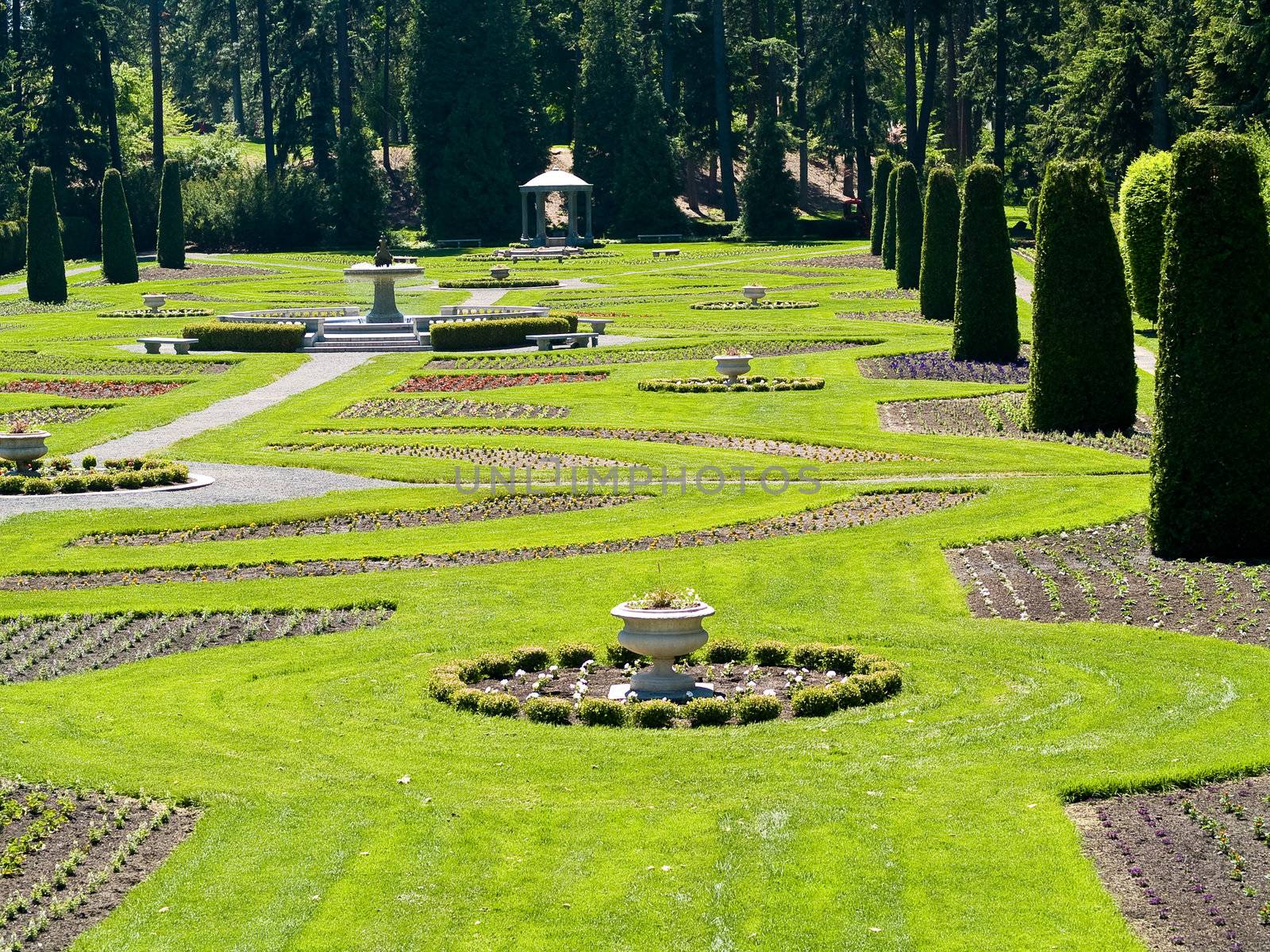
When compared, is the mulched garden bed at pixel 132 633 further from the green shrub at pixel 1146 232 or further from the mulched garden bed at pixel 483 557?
the green shrub at pixel 1146 232

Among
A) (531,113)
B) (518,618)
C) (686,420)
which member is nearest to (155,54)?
(531,113)

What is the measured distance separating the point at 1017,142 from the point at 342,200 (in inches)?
1411

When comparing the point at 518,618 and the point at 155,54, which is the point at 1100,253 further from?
the point at 155,54

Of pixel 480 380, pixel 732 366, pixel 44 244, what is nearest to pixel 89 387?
pixel 480 380

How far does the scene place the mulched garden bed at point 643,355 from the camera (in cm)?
4122

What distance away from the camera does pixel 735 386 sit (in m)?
34.8

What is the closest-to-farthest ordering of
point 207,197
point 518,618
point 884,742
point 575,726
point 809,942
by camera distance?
1. point 809,942
2. point 884,742
3. point 575,726
4. point 518,618
5. point 207,197

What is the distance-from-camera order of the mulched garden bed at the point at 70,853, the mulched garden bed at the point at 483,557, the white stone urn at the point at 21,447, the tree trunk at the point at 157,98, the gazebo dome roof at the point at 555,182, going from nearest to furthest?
the mulched garden bed at the point at 70,853 < the mulched garden bed at the point at 483,557 < the white stone urn at the point at 21,447 < the gazebo dome roof at the point at 555,182 < the tree trunk at the point at 157,98

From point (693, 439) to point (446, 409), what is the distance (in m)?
6.62

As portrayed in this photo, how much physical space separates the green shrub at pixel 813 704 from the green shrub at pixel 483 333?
108ft

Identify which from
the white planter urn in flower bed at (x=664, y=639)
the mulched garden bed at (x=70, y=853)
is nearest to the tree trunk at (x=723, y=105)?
the white planter urn in flower bed at (x=664, y=639)

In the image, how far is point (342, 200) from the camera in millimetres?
89438

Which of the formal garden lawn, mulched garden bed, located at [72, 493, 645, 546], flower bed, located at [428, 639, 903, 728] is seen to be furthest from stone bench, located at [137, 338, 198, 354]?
flower bed, located at [428, 639, 903, 728]

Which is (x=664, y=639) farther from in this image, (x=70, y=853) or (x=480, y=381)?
(x=480, y=381)
